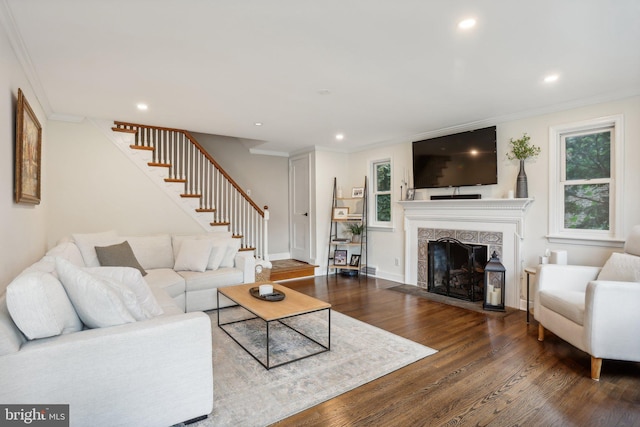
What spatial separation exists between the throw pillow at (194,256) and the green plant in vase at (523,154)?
12.7ft

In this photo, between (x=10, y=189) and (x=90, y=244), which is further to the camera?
(x=90, y=244)

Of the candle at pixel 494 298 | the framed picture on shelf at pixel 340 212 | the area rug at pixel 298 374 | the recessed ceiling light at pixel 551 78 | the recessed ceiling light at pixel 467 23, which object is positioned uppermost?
the recessed ceiling light at pixel 467 23

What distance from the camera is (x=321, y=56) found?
8.29ft

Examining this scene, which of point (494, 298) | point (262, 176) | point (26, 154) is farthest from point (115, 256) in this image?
point (494, 298)

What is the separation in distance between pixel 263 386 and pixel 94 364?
3.59 ft

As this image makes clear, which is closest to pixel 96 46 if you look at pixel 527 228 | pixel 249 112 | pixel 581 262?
pixel 249 112

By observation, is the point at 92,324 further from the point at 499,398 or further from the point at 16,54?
the point at 499,398

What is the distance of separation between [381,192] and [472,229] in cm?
184

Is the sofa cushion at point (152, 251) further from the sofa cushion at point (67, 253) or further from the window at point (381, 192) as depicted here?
the window at point (381, 192)

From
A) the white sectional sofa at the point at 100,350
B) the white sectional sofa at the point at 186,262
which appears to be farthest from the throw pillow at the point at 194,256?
the white sectional sofa at the point at 100,350

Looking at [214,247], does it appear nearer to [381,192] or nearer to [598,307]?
[381,192]

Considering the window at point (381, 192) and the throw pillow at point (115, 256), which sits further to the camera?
the window at point (381, 192)

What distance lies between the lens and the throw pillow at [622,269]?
268 cm

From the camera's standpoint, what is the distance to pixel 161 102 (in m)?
3.59
